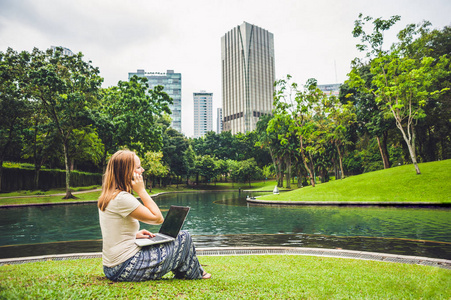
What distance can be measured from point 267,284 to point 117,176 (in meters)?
2.60

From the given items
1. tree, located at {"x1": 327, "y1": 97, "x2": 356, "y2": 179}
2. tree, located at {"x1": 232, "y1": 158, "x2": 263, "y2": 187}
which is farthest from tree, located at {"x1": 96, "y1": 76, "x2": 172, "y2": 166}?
tree, located at {"x1": 232, "y1": 158, "x2": 263, "y2": 187}

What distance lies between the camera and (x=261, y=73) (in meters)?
149

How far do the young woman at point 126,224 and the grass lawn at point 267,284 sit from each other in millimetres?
171

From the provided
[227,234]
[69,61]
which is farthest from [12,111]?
[227,234]

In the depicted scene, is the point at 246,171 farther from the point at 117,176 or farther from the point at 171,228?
the point at 117,176

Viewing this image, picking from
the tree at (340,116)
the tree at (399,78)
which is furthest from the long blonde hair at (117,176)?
the tree at (340,116)

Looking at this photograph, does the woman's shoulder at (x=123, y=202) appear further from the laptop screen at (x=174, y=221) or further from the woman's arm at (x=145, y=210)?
the laptop screen at (x=174, y=221)

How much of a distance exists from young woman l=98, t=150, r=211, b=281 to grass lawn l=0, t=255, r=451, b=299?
0.56 feet

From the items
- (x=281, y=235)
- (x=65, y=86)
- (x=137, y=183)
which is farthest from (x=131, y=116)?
(x=137, y=183)

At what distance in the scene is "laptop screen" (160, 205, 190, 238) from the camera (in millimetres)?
3600

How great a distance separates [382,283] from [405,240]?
6.22 metres

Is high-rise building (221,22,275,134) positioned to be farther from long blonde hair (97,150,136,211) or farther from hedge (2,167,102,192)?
long blonde hair (97,150,136,211)

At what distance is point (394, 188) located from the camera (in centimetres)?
2148

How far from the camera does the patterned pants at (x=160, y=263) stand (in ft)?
10.6
